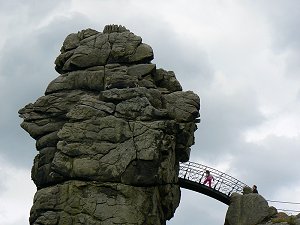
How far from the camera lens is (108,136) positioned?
4834cm

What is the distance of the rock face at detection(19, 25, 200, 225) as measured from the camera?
46938 millimetres

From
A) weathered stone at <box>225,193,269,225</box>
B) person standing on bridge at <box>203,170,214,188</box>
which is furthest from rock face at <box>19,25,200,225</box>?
weathered stone at <box>225,193,269,225</box>

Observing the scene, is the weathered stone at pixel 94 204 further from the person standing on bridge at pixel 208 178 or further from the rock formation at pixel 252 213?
the person standing on bridge at pixel 208 178

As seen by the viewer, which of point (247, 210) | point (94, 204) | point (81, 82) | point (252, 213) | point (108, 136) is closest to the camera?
point (94, 204)

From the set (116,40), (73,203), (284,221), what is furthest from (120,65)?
(284,221)

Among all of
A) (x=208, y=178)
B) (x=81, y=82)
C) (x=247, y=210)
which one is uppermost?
(x=81, y=82)

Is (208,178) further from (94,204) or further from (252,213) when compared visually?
(94,204)

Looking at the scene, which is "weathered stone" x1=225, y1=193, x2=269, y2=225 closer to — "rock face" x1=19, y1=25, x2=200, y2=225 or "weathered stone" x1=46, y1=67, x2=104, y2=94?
"rock face" x1=19, y1=25, x2=200, y2=225

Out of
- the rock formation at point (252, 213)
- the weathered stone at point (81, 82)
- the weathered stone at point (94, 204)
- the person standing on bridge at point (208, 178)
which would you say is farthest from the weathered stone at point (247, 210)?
the weathered stone at point (81, 82)

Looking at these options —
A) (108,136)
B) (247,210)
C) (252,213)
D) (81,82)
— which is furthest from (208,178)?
(81,82)

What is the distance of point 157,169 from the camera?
158ft

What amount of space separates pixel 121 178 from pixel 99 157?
223cm

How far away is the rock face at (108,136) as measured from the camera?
46938 millimetres

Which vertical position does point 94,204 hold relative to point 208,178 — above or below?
below
